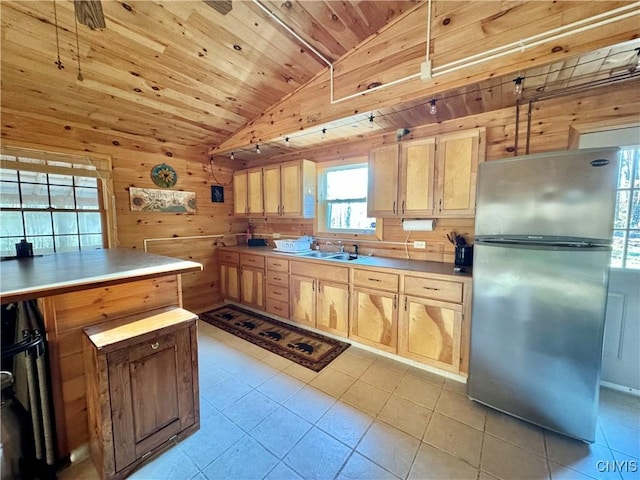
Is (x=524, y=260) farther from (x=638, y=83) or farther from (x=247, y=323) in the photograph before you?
(x=247, y=323)

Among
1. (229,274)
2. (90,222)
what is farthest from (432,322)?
(90,222)

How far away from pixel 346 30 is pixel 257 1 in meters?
0.73

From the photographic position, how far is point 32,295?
42.6 inches

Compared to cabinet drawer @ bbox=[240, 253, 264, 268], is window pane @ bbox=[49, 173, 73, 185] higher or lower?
higher

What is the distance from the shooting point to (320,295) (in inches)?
117

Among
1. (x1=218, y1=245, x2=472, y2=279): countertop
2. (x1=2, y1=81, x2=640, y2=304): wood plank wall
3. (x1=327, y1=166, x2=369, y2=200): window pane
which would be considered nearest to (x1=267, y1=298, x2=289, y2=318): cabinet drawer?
(x1=218, y1=245, x2=472, y2=279): countertop

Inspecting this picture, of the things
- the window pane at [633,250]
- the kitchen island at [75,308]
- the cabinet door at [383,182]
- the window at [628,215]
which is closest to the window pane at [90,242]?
the kitchen island at [75,308]

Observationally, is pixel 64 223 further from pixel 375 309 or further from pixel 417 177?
pixel 417 177

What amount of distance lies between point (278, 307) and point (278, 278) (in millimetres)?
394

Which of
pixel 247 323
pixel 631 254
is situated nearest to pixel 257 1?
pixel 247 323

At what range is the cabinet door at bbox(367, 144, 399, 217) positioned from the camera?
8.82ft

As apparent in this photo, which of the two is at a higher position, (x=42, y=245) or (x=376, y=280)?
(x=42, y=245)

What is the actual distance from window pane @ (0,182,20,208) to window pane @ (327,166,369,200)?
3285mm

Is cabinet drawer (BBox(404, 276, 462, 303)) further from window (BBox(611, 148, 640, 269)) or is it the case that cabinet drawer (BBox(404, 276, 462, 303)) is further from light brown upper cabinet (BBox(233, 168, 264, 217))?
light brown upper cabinet (BBox(233, 168, 264, 217))
